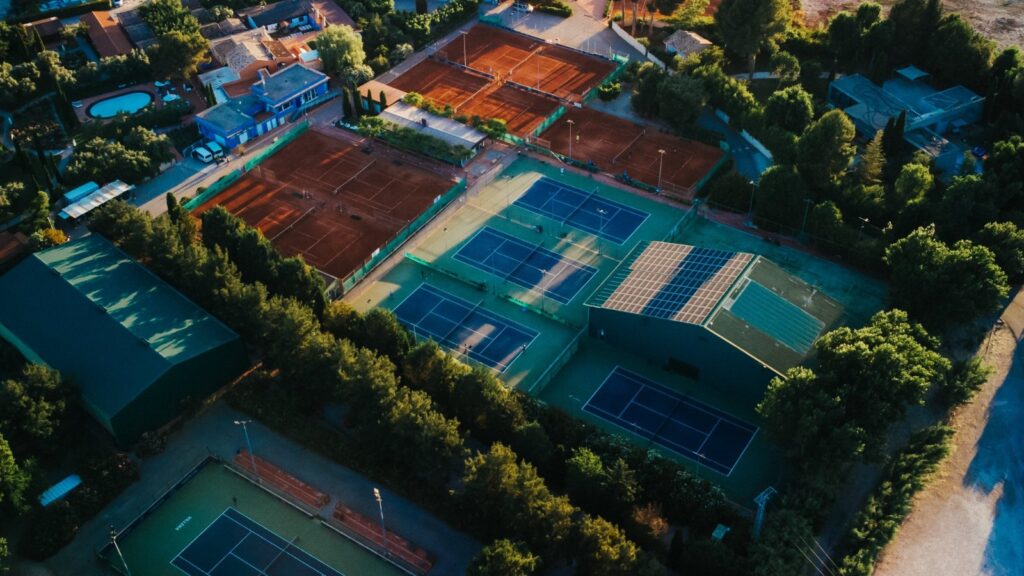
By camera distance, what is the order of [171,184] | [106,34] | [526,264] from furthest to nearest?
[106,34], [171,184], [526,264]

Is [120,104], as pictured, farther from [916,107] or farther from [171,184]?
[916,107]

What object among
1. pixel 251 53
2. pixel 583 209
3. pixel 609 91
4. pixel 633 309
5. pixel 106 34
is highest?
pixel 106 34

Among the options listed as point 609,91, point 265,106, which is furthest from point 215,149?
point 609,91

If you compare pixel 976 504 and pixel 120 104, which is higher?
pixel 120 104

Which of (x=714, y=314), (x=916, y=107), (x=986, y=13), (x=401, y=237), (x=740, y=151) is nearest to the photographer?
(x=714, y=314)

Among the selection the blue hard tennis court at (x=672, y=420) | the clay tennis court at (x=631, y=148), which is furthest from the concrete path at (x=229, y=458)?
the clay tennis court at (x=631, y=148)

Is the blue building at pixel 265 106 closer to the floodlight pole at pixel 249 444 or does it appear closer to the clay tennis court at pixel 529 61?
the clay tennis court at pixel 529 61
